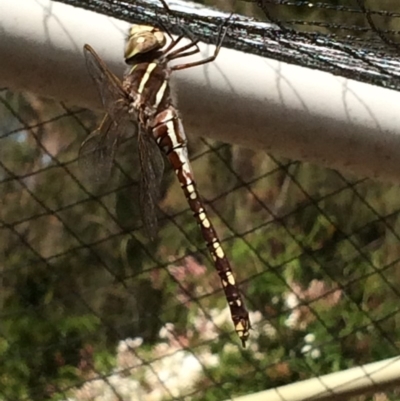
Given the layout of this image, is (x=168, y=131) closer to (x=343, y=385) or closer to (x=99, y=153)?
(x=99, y=153)

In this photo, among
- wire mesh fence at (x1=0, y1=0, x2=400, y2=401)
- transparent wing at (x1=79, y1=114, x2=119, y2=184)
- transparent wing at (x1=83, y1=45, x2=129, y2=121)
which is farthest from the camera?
wire mesh fence at (x1=0, y1=0, x2=400, y2=401)

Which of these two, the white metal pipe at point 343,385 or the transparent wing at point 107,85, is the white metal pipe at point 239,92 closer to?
the transparent wing at point 107,85

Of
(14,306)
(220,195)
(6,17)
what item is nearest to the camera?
(6,17)

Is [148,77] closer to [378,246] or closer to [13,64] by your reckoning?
[13,64]

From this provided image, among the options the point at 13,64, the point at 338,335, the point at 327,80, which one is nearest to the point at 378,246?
the point at 338,335

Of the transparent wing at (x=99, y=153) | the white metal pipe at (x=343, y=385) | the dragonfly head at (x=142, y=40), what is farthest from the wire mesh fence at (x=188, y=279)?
the dragonfly head at (x=142, y=40)

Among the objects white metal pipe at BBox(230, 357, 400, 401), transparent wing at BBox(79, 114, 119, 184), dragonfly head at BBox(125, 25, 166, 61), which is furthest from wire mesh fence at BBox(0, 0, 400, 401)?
dragonfly head at BBox(125, 25, 166, 61)

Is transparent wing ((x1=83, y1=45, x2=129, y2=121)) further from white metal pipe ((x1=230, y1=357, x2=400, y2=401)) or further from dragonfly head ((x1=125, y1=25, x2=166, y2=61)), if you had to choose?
white metal pipe ((x1=230, y1=357, x2=400, y2=401))
